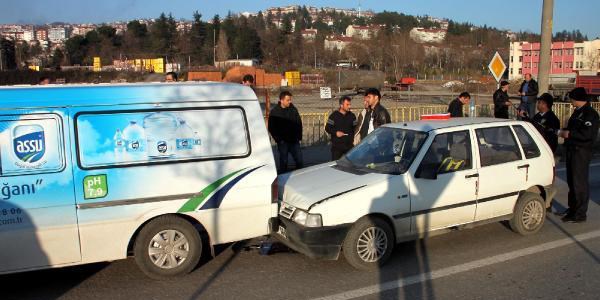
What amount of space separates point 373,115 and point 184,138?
403cm

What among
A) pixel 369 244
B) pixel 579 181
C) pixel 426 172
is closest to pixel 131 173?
pixel 369 244

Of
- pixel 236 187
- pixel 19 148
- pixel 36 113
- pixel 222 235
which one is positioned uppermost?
pixel 36 113

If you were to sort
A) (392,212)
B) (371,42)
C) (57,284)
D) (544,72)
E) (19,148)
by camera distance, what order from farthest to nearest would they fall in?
(371,42), (544,72), (392,212), (57,284), (19,148)

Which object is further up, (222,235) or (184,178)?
(184,178)

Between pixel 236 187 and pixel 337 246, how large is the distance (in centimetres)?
122

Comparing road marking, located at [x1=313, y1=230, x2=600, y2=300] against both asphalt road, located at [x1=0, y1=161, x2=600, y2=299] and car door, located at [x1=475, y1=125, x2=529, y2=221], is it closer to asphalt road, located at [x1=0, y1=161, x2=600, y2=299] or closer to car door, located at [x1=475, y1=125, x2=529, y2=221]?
asphalt road, located at [x1=0, y1=161, x2=600, y2=299]

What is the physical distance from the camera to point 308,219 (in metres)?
5.36

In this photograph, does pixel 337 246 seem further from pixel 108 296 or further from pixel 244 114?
pixel 108 296

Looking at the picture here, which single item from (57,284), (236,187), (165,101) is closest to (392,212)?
(236,187)

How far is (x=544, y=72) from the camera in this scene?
13.2m

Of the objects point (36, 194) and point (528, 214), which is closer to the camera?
A: point (36, 194)

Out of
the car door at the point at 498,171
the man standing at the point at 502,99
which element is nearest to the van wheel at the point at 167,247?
the car door at the point at 498,171

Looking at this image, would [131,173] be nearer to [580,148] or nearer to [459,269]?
[459,269]

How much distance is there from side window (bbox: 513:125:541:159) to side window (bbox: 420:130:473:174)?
86cm
